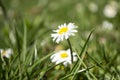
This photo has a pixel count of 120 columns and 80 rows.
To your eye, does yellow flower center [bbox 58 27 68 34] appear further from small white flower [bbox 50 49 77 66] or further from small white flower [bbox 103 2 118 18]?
small white flower [bbox 103 2 118 18]

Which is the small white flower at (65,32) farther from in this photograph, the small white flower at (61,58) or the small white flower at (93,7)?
the small white flower at (93,7)

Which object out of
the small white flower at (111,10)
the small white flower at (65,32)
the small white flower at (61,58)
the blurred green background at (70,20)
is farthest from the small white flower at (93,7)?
the small white flower at (65,32)

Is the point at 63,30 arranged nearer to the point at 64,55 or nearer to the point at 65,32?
the point at 65,32

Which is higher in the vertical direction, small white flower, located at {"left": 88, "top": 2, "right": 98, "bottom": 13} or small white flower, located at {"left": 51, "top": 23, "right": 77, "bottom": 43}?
small white flower, located at {"left": 88, "top": 2, "right": 98, "bottom": 13}

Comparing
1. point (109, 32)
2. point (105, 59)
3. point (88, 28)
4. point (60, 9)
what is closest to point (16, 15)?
point (60, 9)

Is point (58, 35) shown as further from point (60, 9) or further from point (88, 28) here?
point (60, 9)

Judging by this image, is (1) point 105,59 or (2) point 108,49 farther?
(2) point 108,49

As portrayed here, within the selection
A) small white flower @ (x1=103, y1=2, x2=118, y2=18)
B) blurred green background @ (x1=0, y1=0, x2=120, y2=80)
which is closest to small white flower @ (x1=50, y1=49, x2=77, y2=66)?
blurred green background @ (x1=0, y1=0, x2=120, y2=80)

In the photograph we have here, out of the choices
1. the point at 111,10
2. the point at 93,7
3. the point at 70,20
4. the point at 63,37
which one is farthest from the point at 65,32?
the point at 93,7
